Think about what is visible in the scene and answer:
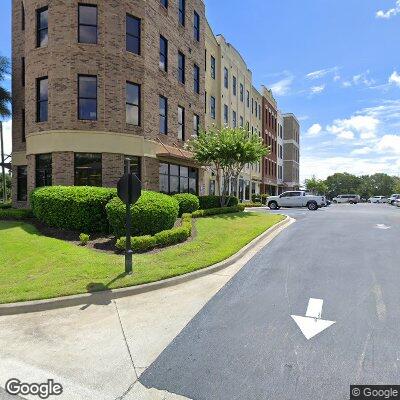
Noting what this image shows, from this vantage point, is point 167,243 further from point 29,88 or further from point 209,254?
point 29,88

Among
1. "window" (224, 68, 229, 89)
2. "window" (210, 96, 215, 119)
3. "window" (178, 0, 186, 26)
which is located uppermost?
"window" (178, 0, 186, 26)

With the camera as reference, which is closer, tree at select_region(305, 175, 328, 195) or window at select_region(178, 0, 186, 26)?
window at select_region(178, 0, 186, 26)

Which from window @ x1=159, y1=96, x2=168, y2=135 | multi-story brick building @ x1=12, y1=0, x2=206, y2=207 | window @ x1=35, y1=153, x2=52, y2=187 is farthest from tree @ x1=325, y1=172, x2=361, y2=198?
window @ x1=35, y1=153, x2=52, y2=187

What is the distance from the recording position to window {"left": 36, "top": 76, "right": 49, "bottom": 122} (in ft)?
54.3

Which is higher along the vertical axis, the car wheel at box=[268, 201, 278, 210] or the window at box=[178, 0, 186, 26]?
the window at box=[178, 0, 186, 26]

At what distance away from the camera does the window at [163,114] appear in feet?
64.6

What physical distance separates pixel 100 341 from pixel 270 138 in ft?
160

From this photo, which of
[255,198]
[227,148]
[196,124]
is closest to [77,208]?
[227,148]

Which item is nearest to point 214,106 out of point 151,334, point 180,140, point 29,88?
point 180,140

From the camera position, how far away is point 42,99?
1667 cm

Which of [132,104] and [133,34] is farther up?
[133,34]

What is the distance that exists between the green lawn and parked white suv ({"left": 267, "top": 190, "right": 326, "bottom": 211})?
17.4 metres

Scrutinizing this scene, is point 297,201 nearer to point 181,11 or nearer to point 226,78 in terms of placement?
point 226,78

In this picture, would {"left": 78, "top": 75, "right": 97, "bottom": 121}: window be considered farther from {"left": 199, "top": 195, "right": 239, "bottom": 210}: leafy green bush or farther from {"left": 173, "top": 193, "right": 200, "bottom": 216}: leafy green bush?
{"left": 199, "top": 195, "right": 239, "bottom": 210}: leafy green bush
